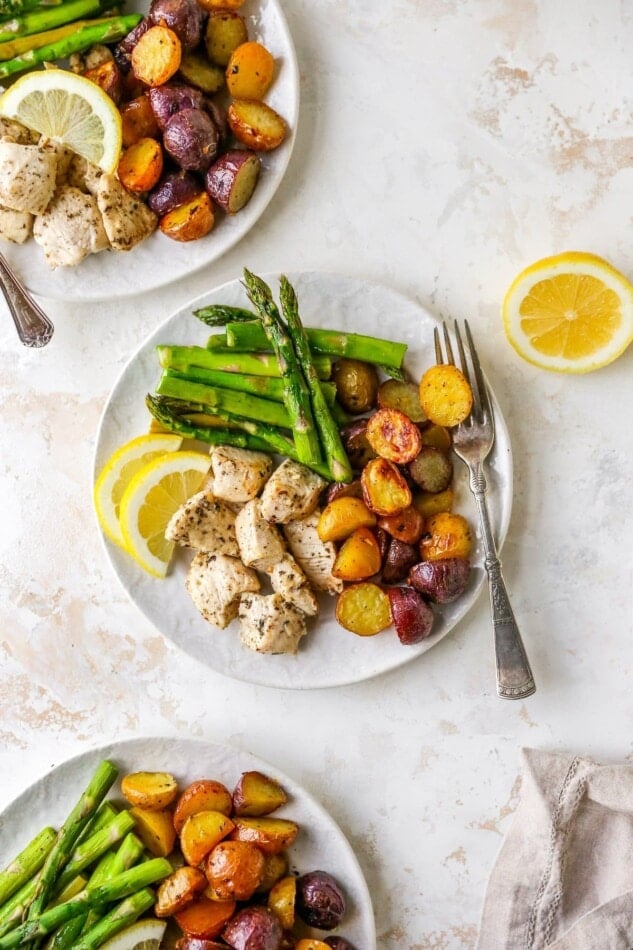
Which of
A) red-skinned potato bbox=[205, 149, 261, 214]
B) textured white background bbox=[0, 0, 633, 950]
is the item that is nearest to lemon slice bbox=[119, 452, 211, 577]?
textured white background bbox=[0, 0, 633, 950]

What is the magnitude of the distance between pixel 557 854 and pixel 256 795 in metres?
0.97

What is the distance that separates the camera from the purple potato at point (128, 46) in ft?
9.46

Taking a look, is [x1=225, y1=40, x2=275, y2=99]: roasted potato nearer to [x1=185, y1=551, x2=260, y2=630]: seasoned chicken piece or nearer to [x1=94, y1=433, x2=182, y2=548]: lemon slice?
[x1=94, y1=433, x2=182, y2=548]: lemon slice

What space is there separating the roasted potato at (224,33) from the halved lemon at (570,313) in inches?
45.9

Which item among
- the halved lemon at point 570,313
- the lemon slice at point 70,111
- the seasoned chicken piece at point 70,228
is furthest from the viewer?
the seasoned chicken piece at point 70,228

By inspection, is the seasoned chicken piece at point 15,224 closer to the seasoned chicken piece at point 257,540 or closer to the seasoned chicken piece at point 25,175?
the seasoned chicken piece at point 25,175

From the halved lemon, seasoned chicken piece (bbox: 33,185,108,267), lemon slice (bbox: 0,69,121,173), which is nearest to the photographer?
the halved lemon

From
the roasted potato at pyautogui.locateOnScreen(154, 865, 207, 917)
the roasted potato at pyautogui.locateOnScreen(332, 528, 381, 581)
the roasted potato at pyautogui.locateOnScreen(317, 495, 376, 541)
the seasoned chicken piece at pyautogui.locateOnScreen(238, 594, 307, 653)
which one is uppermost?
the roasted potato at pyautogui.locateOnScreen(317, 495, 376, 541)

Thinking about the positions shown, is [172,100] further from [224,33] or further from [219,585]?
[219,585]

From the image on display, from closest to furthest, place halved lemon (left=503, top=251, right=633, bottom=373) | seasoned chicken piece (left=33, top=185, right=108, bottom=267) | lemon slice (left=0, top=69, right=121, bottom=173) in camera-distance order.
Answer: halved lemon (left=503, top=251, right=633, bottom=373) < lemon slice (left=0, top=69, right=121, bottom=173) < seasoned chicken piece (left=33, top=185, right=108, bottom=267)

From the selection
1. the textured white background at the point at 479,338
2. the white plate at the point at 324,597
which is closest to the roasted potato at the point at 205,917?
the textured white background at the point at 479,338

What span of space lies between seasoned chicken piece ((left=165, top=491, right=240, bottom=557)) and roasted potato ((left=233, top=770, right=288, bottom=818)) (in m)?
0.72

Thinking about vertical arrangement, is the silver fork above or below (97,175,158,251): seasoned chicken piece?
below

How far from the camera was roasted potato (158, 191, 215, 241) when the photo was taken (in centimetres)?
287
